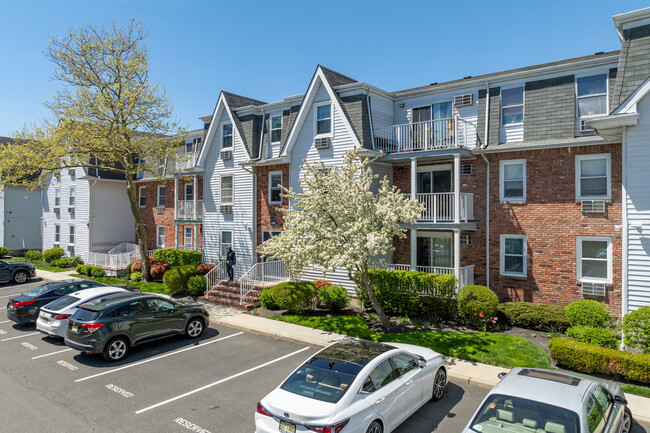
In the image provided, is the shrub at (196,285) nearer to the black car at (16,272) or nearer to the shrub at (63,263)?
the black car at (16,272)

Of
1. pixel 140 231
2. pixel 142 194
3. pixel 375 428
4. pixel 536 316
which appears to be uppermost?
pixel 142 194

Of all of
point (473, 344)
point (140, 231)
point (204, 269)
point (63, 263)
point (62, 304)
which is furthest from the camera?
point (63, 263)

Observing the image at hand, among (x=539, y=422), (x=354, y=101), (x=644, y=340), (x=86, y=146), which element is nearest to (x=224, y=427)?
(x=539, y=422)

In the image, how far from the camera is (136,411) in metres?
8.16

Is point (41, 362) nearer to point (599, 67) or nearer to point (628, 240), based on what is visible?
point (628, 240)

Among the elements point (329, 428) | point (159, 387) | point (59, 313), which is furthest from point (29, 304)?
point (329, 428)

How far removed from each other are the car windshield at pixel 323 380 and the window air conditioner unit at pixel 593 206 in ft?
38.3

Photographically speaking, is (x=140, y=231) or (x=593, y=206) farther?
(x=140, y=231)

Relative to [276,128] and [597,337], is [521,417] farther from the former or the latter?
[276,128]

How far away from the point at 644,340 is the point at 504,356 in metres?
3.37

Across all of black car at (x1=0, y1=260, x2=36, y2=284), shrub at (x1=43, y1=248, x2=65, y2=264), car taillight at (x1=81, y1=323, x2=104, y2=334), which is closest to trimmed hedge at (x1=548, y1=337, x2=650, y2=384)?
car taillight at (x1=81, y1=323, x2=104, y2=334)

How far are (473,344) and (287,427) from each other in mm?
7483

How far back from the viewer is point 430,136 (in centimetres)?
1711

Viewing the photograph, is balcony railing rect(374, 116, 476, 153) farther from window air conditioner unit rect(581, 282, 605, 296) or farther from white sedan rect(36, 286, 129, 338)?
white sedan rect(36, 286, 129, 338)
